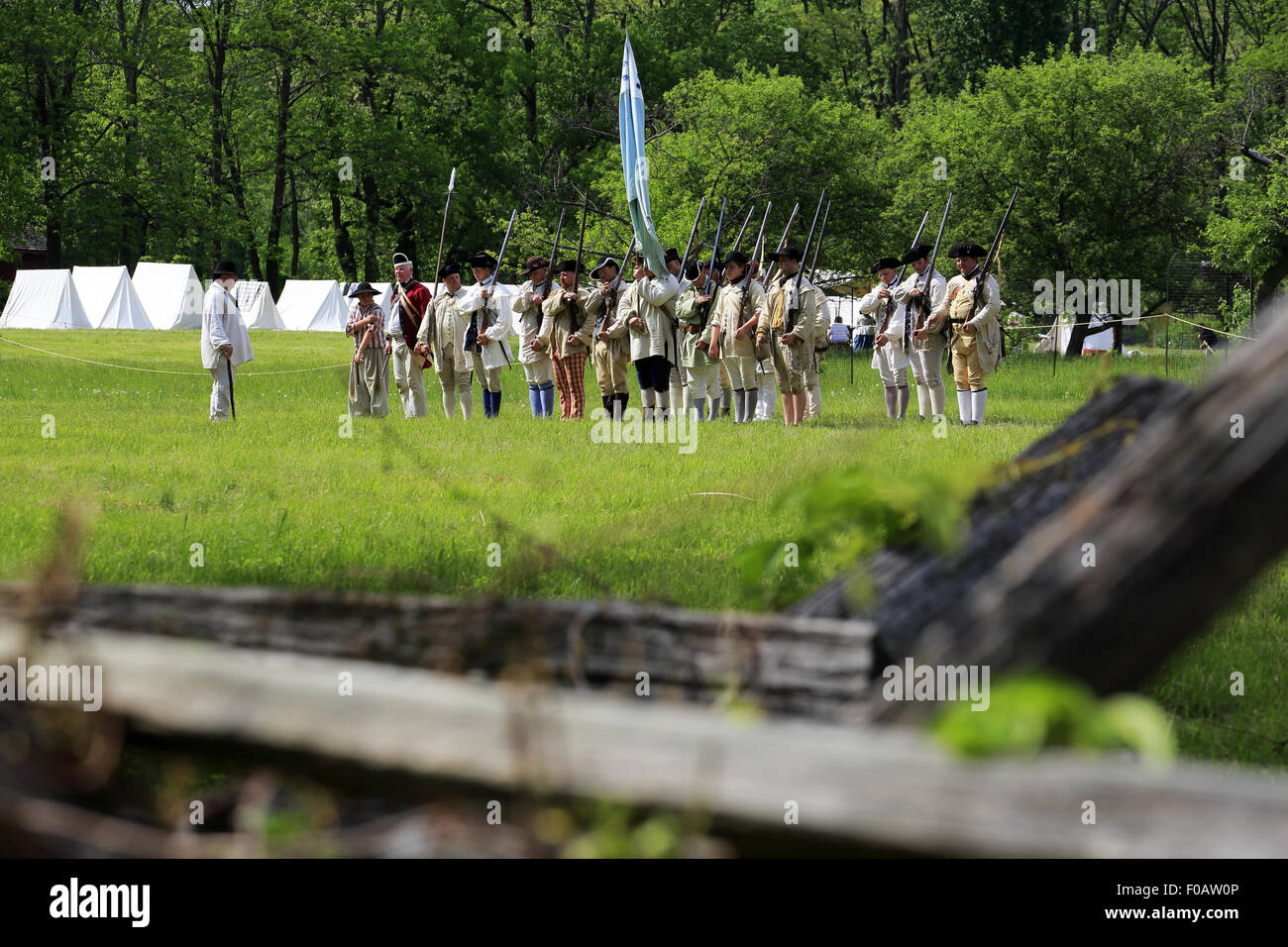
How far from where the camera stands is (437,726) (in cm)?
199

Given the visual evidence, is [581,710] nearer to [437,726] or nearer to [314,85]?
[437,726]

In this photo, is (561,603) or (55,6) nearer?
(561,603)

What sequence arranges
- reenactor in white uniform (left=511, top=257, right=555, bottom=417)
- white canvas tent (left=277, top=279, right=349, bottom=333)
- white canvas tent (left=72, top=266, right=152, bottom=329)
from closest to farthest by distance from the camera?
reenactor in white uniform (left=511, top=257, right=555, bottom=417), white canvas tent (left=72, top=266, right=152, bottom=329), white canvas tent (left=277, top=279, right=349, bottom=333)

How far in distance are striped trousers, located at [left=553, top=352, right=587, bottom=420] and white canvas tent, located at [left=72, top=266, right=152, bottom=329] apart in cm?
3229

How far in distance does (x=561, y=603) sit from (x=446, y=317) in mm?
16530

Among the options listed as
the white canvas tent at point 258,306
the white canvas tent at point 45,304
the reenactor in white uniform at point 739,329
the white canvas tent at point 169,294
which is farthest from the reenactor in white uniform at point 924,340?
the white canvas tent at point 45,304

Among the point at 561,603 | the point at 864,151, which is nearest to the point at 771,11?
the point at 864,151

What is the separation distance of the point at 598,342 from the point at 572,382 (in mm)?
795

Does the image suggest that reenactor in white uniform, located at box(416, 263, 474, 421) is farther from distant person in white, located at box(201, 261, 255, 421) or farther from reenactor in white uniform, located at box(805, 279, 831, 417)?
reenactor in white uniform, located at box(805, 279, 831, 417)

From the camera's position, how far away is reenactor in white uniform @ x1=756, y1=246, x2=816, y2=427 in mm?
17906

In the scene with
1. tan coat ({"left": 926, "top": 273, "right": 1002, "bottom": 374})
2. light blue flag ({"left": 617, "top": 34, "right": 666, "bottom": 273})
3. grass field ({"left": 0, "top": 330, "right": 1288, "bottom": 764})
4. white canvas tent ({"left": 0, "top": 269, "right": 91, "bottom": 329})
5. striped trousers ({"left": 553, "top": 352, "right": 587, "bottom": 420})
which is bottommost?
grass field ({"left": 0, "top": 330, "right": 1288, "bottom": 764})

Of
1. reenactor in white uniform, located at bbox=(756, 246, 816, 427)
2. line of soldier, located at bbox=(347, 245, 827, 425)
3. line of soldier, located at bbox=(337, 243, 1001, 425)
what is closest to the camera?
line of soldier, located at bbox=(337, 243, 1001, 425)

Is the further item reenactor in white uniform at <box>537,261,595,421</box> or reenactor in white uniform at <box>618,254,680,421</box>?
reenactor in white uniform at <box>537,261,595,421</box>

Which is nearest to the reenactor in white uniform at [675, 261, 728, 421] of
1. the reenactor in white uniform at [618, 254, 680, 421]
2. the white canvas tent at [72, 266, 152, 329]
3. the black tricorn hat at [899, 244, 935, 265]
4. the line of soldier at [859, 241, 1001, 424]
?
the reenactor in white uniform at [618, 254, 680, 421]
